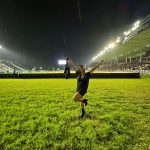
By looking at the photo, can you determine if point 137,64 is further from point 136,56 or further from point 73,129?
point 73,129

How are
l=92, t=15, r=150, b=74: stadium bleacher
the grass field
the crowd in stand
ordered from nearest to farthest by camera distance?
the grass field < the crowd in stand < l=92, t=15, r=150, b=74: stadium bleacher

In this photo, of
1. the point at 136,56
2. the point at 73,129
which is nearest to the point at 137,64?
the point at 136,56

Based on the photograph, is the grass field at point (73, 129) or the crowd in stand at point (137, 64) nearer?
the grass field at point (73, 129)

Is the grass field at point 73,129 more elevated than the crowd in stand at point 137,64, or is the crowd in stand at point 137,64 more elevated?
the crowd in stand at point 137,64

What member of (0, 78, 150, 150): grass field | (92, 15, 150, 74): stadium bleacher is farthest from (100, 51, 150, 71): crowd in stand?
(0, 78, 150, 150): grass field

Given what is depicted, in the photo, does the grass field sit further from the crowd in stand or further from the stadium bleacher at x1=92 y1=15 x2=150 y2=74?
the stadium bleacher at x1=92 y1=15 x2=150 y2=74

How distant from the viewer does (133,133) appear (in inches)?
276

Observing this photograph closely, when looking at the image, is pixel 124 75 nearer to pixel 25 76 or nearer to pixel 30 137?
pixel 25 76

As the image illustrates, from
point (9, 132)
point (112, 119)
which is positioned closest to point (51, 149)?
point (9, 132)

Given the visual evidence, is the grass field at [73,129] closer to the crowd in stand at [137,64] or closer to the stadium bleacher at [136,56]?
the crowd in stand at [137,64]

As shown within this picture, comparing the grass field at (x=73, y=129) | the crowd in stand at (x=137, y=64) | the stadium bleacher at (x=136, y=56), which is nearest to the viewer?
the grass field at (x=73, y=129)

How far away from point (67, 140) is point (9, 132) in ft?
6.48

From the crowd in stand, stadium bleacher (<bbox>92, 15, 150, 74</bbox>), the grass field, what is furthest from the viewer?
stadium bleacher (<bbox>92, 15, 150, 74</bbox>)

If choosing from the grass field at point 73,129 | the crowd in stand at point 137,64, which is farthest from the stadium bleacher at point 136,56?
the grass field at point 73,129
